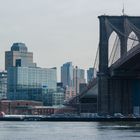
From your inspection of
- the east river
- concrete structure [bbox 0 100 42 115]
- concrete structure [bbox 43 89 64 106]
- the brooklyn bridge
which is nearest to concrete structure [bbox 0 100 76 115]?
concrete structure [bbox 0 100 42 115]

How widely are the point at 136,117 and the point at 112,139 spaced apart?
151ft

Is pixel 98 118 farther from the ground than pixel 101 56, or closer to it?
closer to it

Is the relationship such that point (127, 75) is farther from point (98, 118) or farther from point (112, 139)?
point (112, 139)

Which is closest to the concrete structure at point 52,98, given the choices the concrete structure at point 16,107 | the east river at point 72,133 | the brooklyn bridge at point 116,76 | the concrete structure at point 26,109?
the concrete structure at point 16,107

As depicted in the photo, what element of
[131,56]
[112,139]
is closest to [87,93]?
[131,56]

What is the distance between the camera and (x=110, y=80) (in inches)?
4011

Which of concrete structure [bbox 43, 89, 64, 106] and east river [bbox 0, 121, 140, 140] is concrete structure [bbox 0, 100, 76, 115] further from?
east river [bbox 0, 121, 140, 140]

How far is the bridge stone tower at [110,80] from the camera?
99.8 metres

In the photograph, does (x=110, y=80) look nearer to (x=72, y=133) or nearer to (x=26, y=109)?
(x=72, y=133)

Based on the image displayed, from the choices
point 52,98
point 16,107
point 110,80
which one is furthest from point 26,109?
point 110,80

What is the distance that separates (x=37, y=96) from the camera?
191375 millimetres

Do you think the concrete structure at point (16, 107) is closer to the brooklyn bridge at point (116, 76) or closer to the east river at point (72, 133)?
the brooklyn bridge at point (116, 76)

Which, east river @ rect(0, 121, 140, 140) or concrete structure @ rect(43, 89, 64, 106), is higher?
concrete structure @ rect(43, 89, 64, 106)

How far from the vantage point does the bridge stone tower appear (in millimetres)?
99750
